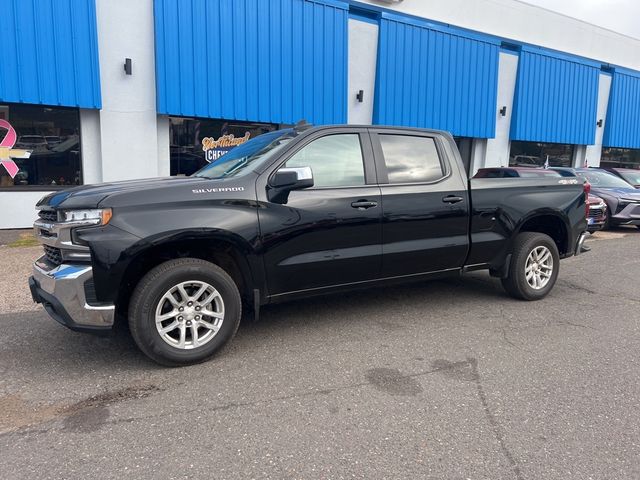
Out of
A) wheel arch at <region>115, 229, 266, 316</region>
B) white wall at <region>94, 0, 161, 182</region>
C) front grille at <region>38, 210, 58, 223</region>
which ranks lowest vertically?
wheel arch at <region>115, 229, 266, 316</region>

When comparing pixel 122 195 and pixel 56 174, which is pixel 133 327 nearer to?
pixel 122 195

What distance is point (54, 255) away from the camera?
3.65 m

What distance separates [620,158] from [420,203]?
22.6 meters

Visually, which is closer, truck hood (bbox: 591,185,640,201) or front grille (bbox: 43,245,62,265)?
front grille (bbox: 43,245,62,265)

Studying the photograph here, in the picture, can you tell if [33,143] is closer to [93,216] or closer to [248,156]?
[248,156]

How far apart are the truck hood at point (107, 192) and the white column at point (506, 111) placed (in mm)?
14807

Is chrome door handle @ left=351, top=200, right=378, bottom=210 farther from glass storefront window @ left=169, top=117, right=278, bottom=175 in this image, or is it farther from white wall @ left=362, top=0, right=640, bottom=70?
white wall @ left=362, top=0, right=640, bottom=70

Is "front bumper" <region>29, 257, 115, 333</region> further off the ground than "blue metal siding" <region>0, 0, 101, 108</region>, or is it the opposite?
"blue metal siding" <region>0, 0, 101, 108</region>

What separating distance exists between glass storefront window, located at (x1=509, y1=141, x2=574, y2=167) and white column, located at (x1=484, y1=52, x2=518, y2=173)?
0.73 meters

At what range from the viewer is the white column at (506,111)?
667 inches

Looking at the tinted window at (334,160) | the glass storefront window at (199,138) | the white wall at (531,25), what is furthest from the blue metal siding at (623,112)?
the tinted window at (334,160)

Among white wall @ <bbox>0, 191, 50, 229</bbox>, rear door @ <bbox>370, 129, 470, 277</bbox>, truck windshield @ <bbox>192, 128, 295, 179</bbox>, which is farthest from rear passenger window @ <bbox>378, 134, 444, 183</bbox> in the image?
white wall @ <bbox>0, 191, 50, 229</bbox>

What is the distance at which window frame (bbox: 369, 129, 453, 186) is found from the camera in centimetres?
449

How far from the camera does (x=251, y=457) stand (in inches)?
103
